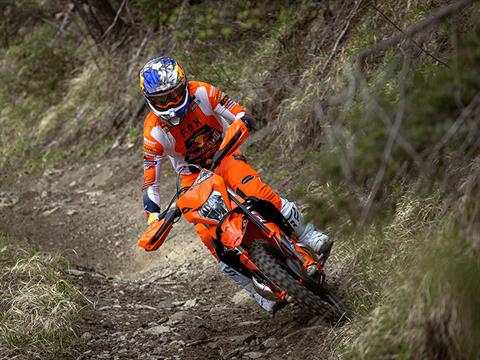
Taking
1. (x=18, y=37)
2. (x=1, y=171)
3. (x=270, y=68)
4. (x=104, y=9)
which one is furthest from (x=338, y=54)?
(x=18, y=37)

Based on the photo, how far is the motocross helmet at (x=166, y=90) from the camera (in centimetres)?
642

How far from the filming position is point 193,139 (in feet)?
22.3

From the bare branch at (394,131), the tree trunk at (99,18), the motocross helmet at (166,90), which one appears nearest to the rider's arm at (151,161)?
the motocross helmet at (166,90)

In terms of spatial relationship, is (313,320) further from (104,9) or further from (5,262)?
(104,9)

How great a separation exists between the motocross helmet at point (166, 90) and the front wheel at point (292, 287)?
165cm

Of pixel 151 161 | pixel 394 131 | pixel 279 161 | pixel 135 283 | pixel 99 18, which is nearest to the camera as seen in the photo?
pixel 394 131

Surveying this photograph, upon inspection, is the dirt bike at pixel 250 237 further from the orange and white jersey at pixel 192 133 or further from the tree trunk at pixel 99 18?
the tree trunk at pixel 99 18

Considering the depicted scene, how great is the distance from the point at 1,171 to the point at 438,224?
13.5 metres

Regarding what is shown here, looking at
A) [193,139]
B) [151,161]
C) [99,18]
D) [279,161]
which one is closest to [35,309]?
[151,161]

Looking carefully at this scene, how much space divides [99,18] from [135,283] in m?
9.65

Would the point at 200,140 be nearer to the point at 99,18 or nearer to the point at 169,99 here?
the point at 169,99

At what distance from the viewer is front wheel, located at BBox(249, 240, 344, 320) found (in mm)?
5375

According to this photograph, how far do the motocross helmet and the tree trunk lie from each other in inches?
406

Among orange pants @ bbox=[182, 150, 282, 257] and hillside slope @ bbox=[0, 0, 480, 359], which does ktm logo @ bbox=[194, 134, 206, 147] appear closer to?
orange pants @ bbox=[182, 150, 282, 257]
